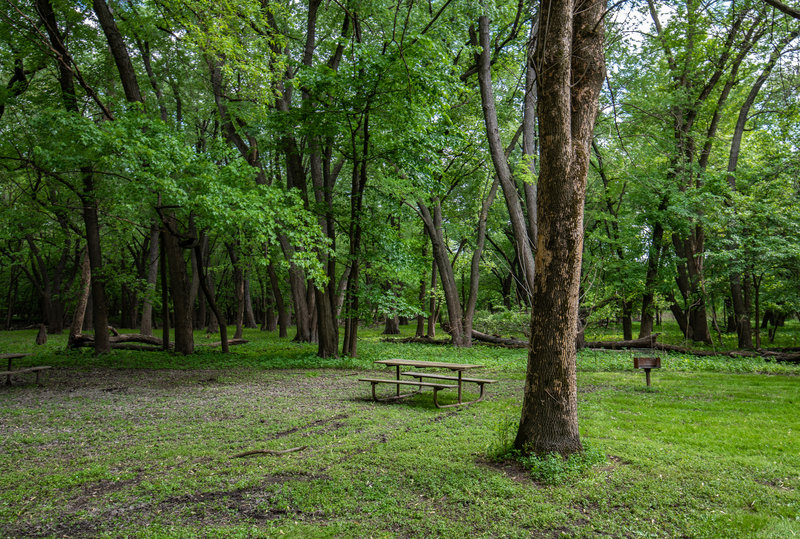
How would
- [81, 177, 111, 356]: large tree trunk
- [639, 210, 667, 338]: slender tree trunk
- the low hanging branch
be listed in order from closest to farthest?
the low hanging branch < [81, 177, 111, 356]: large tree trunk < [639, 210, 667, 338]: slender tree trunk

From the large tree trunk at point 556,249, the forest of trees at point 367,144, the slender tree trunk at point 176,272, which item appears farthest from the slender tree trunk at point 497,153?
the slender tree trunk at point 176,272

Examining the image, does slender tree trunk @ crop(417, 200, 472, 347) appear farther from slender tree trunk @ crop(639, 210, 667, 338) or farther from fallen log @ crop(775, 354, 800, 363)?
fallen log @ crop(775, 354, 800, 363)

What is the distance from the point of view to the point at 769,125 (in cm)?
1838

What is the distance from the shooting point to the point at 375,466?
4816 mm

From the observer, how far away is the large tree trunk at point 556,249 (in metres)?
4.66

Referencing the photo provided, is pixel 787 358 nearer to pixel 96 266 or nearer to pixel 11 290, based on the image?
pixel 96 266

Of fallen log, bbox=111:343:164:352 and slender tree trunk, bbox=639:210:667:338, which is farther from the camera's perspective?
slender tree trunk, bbox=639:210:667:338

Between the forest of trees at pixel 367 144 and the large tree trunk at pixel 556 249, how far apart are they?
78 cm

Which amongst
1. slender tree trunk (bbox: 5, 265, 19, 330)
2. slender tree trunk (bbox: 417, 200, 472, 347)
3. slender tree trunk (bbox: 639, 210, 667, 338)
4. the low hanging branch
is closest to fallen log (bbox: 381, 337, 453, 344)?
slender tree trunk (bbox: 417, 200, 472, 347)

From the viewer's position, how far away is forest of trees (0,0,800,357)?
1070 cm

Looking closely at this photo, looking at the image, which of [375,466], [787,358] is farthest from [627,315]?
[375,466]

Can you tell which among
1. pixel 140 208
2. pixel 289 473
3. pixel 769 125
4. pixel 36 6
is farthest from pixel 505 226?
pixel 289 473

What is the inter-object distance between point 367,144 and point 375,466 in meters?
9.33

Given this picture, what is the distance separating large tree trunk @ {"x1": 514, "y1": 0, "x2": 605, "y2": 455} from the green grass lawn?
22.0 inches
